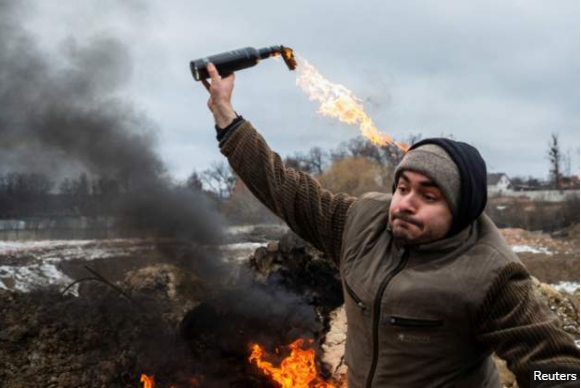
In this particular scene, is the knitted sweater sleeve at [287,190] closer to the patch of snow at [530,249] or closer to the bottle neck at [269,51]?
the bottle neck at [269,51]

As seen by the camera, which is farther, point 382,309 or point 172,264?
point 172,264

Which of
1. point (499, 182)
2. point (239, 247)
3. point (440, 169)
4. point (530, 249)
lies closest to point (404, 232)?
point (440, 169)

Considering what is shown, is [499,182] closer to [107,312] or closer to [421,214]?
[107,312]

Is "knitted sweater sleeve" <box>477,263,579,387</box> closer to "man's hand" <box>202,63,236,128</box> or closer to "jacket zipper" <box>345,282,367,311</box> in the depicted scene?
"jacket zipper" <box>345,282,367,311</box>

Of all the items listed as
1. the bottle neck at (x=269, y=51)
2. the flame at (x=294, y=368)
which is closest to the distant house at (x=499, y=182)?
the flame at (x=294, y=368)

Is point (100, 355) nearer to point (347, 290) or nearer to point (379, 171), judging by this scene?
point (347, 290)

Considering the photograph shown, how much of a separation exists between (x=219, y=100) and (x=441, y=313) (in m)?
1.43

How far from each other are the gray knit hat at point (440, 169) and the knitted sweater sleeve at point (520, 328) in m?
0.33

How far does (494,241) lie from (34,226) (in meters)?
13.0

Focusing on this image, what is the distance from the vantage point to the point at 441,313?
64.5 inches

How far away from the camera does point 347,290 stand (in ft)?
6.47

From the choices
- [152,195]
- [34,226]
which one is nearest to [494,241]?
[152,195]

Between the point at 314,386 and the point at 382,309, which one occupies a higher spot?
the point at 382,309

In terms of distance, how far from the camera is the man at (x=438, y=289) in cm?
161
